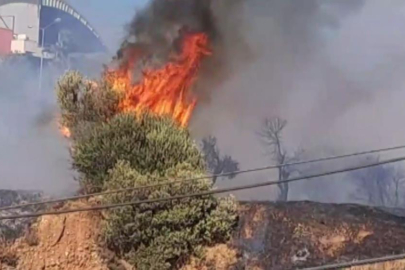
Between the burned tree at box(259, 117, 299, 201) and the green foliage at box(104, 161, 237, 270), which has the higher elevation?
the burned tree at box(259, 117, 299, 201)

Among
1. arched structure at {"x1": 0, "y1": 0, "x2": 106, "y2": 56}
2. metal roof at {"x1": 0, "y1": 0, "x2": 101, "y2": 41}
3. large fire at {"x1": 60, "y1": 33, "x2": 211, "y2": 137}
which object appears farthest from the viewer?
metal roof at {"x1": 0, "y1": 0, "x2": 101, "y2": 41}

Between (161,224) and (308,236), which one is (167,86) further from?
(308,236)

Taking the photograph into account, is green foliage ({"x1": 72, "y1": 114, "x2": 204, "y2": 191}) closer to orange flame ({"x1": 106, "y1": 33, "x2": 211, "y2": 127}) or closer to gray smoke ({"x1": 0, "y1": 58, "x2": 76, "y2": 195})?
orange flame ({"x1": 106, "y1": 33, "x2": 211, "y2": 127})

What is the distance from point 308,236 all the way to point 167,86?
→ 25.8 feet

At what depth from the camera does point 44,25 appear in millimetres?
54188

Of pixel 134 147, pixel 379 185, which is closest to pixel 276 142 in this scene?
pixel 379 185

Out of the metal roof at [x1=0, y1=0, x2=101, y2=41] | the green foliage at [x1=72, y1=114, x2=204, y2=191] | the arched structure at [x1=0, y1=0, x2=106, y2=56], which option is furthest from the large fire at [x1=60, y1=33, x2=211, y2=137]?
the metal roof at [x1=0, y1=0, x2=101, y2=41]

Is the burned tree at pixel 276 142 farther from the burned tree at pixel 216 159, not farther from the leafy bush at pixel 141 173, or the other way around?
the leafy bush at pixel 141 173

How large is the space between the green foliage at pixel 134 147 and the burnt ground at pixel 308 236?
2415 mm

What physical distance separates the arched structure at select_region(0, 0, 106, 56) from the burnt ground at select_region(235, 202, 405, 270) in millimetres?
36787

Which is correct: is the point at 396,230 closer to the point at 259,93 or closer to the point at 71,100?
the point at 71,100

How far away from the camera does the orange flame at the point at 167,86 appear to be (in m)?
19.9

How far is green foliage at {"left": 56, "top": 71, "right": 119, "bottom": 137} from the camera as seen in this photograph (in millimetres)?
18797

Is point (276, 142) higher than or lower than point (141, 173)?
higher
